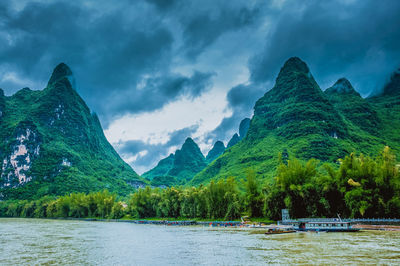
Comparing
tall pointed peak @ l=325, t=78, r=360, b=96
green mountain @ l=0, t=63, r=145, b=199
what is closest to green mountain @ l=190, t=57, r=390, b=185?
tall pointed peak @ l=325, t=78, r=360, b=96

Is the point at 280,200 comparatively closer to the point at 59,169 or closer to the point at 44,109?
the point at 59,169

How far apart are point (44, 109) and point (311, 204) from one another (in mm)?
191801

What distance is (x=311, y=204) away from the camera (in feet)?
130

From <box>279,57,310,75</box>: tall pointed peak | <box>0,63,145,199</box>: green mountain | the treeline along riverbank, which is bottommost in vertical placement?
the treeline along riverbank

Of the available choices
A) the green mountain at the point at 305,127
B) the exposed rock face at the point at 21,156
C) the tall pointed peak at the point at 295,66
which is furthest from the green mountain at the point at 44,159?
the tall pointed peak at the point at 295,66

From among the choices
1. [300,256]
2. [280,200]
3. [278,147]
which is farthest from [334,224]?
[278,147]

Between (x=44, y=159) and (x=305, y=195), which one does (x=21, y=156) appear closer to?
(x=44, y=159)

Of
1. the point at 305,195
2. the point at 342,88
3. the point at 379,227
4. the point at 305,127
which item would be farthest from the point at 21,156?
the point at 342,88

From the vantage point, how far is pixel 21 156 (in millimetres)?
156375

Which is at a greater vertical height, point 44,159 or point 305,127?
point 305,127

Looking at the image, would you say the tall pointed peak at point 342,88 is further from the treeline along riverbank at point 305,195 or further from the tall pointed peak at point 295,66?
the treeline along riverbank at point 305,195

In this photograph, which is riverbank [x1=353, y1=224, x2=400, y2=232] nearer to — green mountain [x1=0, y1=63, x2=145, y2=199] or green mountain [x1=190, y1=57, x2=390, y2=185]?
green mountain [x1=190, y1=57, x2=390, y2=185]

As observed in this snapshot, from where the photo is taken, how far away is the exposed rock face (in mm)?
145250

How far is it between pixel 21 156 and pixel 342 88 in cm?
19020
